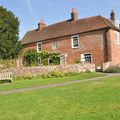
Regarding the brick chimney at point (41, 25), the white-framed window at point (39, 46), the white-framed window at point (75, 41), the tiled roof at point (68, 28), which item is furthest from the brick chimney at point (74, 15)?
the brick chimney at point (41, 25)

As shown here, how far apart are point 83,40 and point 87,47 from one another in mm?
1286

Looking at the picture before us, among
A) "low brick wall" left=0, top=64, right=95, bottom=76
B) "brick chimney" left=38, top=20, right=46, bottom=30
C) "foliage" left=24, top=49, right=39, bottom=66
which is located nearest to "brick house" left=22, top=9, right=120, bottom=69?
"foliage" left=24, top=49, right=39, bottom=66

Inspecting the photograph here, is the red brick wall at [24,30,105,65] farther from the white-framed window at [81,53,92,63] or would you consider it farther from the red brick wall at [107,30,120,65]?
the red brick wall at [107,30,120,65]

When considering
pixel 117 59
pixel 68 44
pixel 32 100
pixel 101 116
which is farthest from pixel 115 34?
pixel 101 116

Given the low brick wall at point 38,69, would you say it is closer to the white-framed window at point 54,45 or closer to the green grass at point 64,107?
the white-framed window at point 54,45

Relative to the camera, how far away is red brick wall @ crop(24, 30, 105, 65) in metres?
40.0

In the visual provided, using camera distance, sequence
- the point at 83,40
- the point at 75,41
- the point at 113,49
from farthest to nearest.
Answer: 1. the point at 75,41
2. the point at 83,40
3. the point at 113,49

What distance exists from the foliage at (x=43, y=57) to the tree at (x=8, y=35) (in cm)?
252

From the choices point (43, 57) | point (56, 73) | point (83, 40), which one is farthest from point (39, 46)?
point (56, 73)

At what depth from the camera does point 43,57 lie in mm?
45156

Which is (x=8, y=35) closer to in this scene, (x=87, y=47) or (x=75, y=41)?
(x=75, y=41)

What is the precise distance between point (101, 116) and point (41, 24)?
4487 cm

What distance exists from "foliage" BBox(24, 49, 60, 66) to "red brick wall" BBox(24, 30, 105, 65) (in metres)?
1.62

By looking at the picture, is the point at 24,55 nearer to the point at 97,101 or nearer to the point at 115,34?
the point at 115,34
